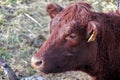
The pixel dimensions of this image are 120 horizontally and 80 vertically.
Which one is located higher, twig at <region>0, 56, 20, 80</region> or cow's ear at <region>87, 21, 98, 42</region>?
cow's ear at <region>87, 21, 98, 42</region>

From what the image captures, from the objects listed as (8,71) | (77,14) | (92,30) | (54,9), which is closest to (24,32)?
(8,71)

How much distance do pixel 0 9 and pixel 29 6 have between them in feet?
1.90

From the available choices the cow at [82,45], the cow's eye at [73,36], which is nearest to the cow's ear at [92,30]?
the cow at [82,45]

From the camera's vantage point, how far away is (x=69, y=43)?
484 cm

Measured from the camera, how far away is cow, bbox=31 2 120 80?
4.80 metres

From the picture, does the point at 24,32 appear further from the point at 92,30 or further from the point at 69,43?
the point at 92,30

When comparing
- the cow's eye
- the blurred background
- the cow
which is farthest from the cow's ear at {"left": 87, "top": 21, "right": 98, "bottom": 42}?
the blurred background

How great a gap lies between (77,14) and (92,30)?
281 millimetres

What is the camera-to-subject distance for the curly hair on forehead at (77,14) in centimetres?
484

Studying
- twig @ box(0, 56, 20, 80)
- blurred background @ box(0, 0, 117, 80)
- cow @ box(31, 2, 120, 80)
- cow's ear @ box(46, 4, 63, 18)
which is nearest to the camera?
cow @ box(31, 2, 120, 80)

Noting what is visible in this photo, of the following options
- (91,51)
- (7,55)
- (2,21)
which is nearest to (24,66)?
(7,55)

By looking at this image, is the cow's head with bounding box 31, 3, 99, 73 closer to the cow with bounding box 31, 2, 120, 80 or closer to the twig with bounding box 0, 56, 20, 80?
the cow with bounding box 31, 2, 120, 80

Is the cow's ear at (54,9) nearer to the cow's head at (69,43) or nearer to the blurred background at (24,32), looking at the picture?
the cow's head at (69,43)

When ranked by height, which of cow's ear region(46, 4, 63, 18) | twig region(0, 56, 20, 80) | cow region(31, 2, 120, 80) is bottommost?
twig region(0, 56, 20, 80)
